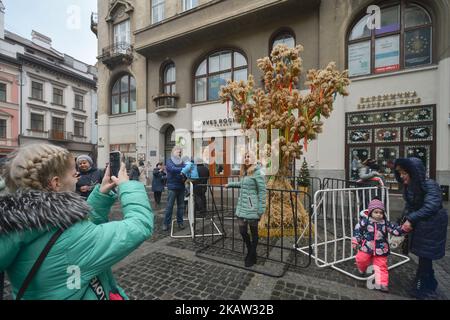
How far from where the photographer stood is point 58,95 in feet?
86.7

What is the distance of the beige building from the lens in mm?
8047

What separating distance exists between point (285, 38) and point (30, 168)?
11.8 metres

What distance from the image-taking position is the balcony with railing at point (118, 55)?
47.1 feet

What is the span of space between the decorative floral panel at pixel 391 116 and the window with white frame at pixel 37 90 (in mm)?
30800

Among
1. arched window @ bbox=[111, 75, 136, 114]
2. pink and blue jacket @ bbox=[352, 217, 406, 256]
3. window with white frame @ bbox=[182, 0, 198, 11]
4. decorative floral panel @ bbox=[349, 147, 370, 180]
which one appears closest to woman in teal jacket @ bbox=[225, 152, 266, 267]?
pink and blue jacket @ bbox=[352, 217, 406, 256]

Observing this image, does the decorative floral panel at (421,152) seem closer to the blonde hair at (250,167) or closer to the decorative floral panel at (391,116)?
the decorative floral panel at (391,116)

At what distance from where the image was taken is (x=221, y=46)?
11867mm

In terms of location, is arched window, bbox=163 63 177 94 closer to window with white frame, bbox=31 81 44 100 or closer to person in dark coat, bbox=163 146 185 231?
person in dark coat, bbox=163 146 185 231

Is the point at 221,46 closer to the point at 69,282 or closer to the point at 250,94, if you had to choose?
the point at 250,94

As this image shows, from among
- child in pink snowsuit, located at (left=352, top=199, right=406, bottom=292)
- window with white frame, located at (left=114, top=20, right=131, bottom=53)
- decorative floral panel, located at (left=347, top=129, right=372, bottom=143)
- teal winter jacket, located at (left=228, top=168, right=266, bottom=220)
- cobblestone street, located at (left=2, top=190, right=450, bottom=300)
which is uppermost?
window with white frame, located at (left=114, top=20, right=131, bottom=53)

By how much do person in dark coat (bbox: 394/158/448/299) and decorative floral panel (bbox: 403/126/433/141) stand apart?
6879mm

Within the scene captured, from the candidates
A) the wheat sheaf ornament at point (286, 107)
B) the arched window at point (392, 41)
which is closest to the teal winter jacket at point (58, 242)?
the wheat sheaf ornament at point (286, 107)

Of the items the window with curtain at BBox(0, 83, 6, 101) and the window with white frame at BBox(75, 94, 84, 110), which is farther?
the window with white frame at BBox(75, 94, 84, 110)
